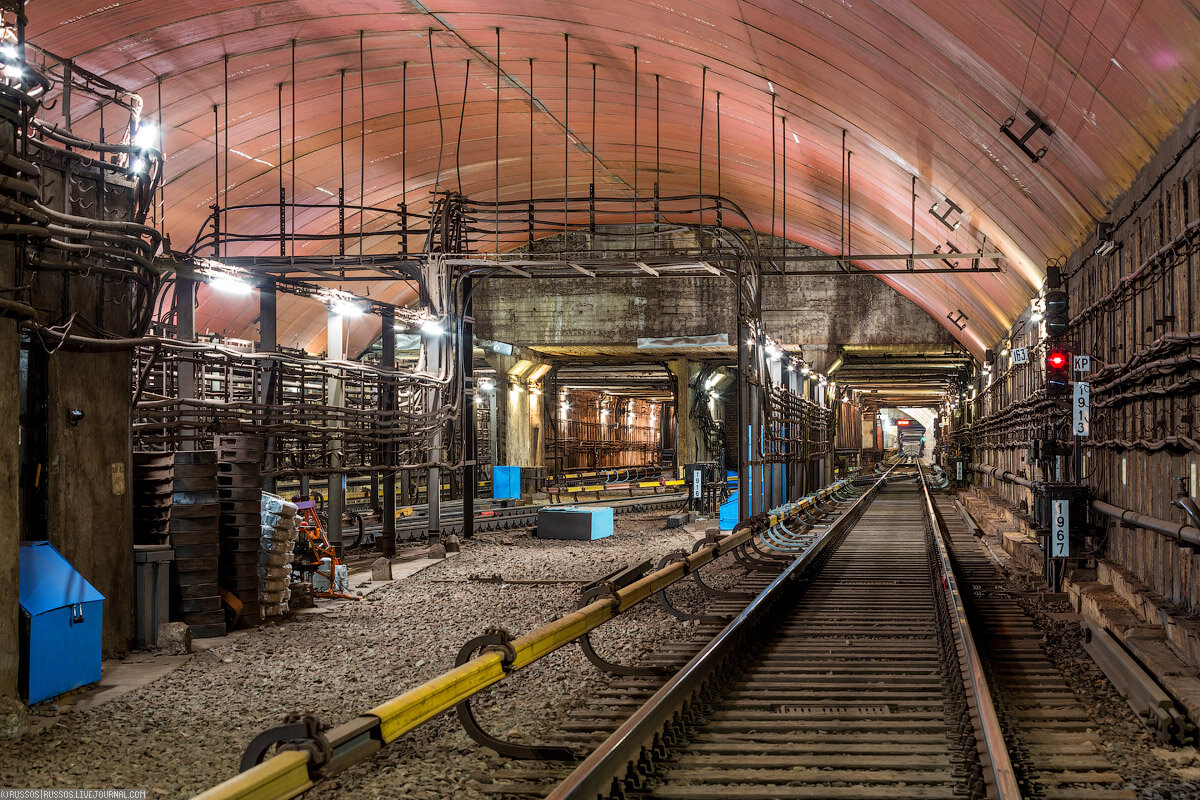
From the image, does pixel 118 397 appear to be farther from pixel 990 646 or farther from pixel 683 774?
pixel 990 646

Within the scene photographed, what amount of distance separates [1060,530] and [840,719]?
Result: 18.5 feet

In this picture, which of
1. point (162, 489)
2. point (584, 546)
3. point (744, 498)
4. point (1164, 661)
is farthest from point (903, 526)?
point (162, 489)

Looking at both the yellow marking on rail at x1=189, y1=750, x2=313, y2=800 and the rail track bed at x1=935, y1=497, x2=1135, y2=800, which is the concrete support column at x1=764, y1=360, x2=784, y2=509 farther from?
the yellow marking on rail at x1=189, y1=750, x2=313, y2=800

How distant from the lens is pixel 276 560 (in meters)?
9.66

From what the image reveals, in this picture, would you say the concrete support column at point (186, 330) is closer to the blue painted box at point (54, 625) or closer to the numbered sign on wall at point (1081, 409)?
the blue painted box at point (54, 625)

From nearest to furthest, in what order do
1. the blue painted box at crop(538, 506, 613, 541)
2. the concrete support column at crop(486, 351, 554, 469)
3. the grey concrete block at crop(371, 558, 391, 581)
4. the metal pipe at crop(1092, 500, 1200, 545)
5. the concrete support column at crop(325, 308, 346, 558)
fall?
the metal pipe at crop(1092, 500, 1200, 545)
the grey concrete block at crop(371, 558, 391, 581)
the concrete support column at crop(325, 308, 346, 558)
the blue painted box at crop(538, 506, 613, 541)
the concrete support column at crop(486, 351, 554, 469)

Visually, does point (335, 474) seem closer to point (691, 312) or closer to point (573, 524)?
point (573, 524)

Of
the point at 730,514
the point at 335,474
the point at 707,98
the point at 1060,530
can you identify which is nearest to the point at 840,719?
the point at 1060,530

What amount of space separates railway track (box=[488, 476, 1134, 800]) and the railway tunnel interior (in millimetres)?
45

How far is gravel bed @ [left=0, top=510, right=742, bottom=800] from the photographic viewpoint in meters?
4.96

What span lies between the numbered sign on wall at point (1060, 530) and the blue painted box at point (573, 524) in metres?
9.22

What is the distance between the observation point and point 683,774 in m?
4.70

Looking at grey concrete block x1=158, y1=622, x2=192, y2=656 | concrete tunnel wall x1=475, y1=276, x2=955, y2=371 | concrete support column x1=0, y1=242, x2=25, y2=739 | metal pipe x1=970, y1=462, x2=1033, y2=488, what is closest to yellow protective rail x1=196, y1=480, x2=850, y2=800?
concrete support column x1=0, y1=242, x2=25, y2=739

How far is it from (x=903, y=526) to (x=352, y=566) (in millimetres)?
11436
